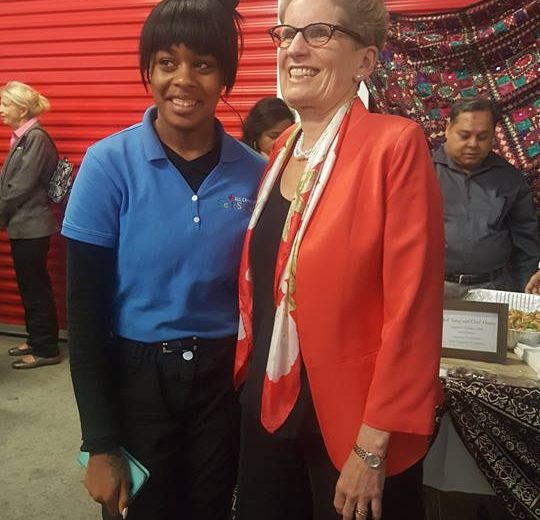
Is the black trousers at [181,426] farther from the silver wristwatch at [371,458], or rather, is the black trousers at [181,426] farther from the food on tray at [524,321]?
the food on tray at [524,321]

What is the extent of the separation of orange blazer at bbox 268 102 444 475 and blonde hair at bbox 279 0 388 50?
0.19 m

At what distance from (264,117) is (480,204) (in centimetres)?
119

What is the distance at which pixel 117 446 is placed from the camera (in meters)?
1.34

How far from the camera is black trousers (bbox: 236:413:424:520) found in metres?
1.22

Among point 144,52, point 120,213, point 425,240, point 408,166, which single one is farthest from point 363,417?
point 144,52

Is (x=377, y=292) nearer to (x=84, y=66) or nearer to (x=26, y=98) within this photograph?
(x=26, y=98)

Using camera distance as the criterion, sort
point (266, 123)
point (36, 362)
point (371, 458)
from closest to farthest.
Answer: point (371, 458)
point (266, 123)
point (36, 362)

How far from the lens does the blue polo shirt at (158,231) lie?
4.17 feet

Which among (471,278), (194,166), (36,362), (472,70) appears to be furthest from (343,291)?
(36,362)

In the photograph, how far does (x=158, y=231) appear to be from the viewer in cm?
129

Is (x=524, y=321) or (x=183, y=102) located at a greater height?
(x=183, y=102)

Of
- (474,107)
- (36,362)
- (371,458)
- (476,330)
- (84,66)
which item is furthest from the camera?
(84,66)

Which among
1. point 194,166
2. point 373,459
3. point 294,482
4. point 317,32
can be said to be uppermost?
point 317,32

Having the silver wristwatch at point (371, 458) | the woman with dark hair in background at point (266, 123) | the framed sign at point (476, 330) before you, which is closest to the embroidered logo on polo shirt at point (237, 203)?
the silver wristwatch at point (371, 458)
